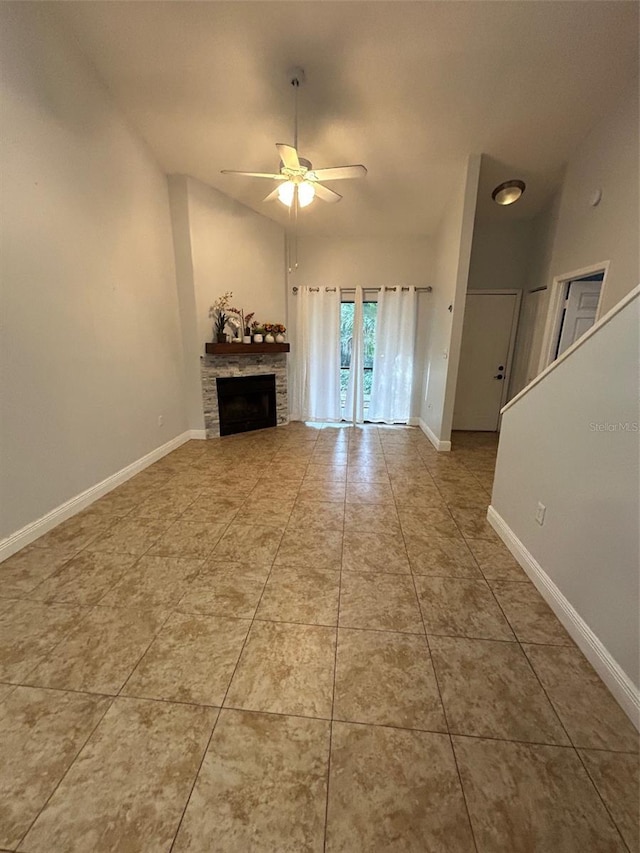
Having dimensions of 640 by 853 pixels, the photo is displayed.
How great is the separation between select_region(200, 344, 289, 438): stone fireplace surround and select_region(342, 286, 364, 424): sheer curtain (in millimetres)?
1086

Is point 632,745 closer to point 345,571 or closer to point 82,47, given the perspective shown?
point 345,571

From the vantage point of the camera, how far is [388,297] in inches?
196

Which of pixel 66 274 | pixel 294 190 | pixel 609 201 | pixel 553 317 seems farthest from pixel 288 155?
pixel 553 317

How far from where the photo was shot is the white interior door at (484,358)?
478 cm

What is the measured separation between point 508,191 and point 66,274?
4.29 m

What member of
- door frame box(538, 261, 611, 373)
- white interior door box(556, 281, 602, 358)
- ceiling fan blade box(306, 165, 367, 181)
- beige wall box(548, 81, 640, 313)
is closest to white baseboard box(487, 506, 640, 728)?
beige wall box(548, 81, 640, 313)

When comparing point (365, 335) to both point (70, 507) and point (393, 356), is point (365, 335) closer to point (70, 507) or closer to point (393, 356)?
point (393, 356)

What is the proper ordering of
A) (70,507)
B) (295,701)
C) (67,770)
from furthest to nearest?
(70,507), (295,701), (67,770)

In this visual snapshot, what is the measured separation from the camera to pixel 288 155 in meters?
2.50

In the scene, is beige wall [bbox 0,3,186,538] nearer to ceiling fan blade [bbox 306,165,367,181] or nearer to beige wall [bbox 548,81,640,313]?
ceiling fan blade [bbox 306,165,367,181]

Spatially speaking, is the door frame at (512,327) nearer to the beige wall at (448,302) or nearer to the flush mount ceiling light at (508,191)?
the beige wall at (448,302)

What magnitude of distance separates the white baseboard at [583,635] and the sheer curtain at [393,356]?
3.21 m

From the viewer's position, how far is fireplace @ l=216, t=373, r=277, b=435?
4.58m

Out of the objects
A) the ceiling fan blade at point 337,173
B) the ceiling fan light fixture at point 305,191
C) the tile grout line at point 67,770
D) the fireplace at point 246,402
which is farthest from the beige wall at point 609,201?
the tile grout line at point 67,770
